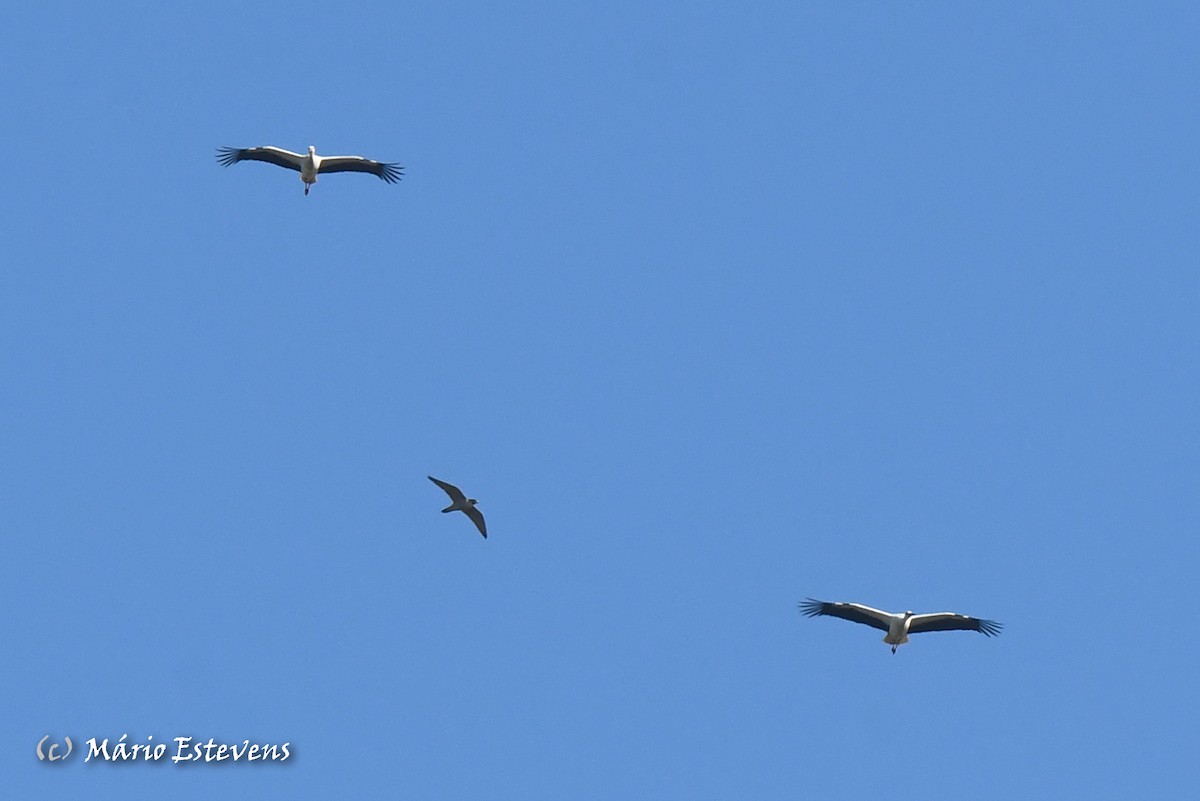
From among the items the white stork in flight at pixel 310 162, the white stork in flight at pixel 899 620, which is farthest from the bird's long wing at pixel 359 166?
the white stork in flight at pixel 899 620

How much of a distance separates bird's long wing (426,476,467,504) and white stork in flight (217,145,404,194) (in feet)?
32.6

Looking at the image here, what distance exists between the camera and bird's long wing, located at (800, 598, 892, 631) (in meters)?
50.3

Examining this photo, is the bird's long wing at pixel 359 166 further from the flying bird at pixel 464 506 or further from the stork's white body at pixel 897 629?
the stork's white body at pixel 897 629

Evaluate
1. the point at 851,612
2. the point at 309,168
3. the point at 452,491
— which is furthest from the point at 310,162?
the point at 851,612

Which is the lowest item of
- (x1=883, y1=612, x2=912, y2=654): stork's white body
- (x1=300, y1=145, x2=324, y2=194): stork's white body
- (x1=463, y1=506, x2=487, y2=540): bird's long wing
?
(x1=883, y1=612, x2=912, y2=654): stork's white body

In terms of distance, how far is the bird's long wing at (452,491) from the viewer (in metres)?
52.8

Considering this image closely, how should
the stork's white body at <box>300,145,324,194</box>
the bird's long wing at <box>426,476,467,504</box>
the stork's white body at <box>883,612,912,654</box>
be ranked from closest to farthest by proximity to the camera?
the stork's white body at <box>883,612,912,654</box>, the bird's long wing at <box>426,476,467,504</box>, the stork's white body at <box>300,145,324,194</box>

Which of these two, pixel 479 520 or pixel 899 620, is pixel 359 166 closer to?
pixel 479 520

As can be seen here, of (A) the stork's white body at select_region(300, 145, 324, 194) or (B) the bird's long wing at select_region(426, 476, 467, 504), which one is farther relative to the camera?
(A) the stork's white body at select_region(300, 145, 324, 194)

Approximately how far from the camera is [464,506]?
2120 inches

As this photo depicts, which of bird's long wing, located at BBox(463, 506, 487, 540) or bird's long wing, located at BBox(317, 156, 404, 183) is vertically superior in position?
bird's long wing, located at BBox(317, 156, 404, 183)

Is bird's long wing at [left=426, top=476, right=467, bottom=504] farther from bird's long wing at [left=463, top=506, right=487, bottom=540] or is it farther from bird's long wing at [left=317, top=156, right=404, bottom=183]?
bird's long wing at [left=317, top=156, right=404, bottom=183]

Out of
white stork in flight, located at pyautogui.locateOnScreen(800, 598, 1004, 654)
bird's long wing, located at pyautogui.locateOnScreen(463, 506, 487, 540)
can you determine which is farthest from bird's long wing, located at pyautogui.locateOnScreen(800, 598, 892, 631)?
bird's long wing, located at pyautogui.locateOnScreen(463, 506, 487, 540)

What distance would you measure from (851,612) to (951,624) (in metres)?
2.90
